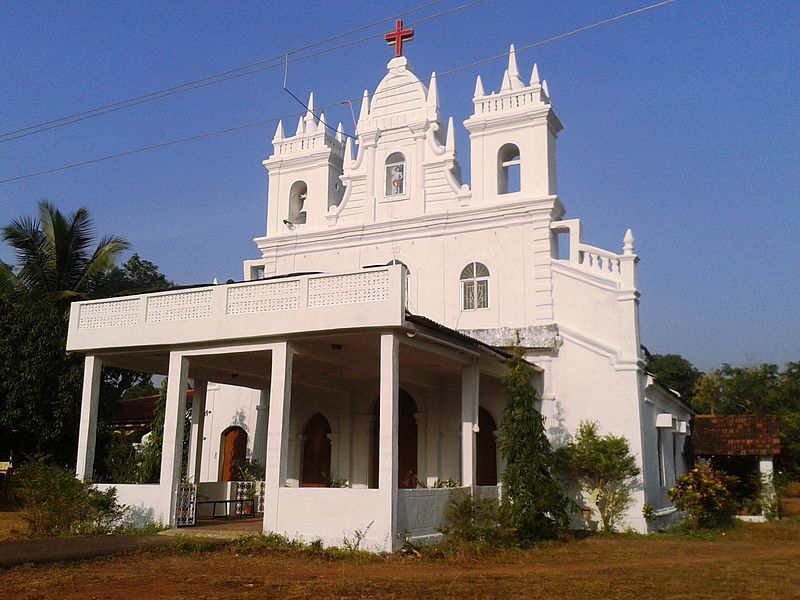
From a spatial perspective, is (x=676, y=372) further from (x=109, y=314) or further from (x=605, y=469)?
(x=109, y=314)

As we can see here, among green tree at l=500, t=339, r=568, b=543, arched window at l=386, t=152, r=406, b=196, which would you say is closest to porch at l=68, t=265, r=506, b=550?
green tree at l=500, t=339, r=568, b=543

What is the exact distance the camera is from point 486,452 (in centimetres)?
1792

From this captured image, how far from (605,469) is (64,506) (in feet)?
34.5

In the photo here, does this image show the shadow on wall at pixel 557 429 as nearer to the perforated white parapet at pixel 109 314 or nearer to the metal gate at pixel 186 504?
the metal gate at pixel 186 504

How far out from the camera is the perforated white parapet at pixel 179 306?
13953 millimetres

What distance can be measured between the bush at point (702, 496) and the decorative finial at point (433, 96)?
11.2 metres

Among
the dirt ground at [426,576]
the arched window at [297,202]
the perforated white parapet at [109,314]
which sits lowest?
the dirt ground at [426,576]

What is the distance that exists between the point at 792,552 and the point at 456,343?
22.8 feet

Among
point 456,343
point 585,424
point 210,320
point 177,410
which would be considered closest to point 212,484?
point 177,410

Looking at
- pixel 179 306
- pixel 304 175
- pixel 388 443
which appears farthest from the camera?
pixel 304 175

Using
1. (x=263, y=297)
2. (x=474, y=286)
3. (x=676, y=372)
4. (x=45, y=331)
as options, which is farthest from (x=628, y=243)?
(x=676, y=372)

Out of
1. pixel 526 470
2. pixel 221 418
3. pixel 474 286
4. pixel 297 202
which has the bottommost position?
pixel 526 470

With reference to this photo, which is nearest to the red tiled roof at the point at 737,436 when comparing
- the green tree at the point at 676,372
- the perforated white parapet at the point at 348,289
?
the perforated white parapet at the point at 348,289

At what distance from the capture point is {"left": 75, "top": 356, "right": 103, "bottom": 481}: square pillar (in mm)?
14312
